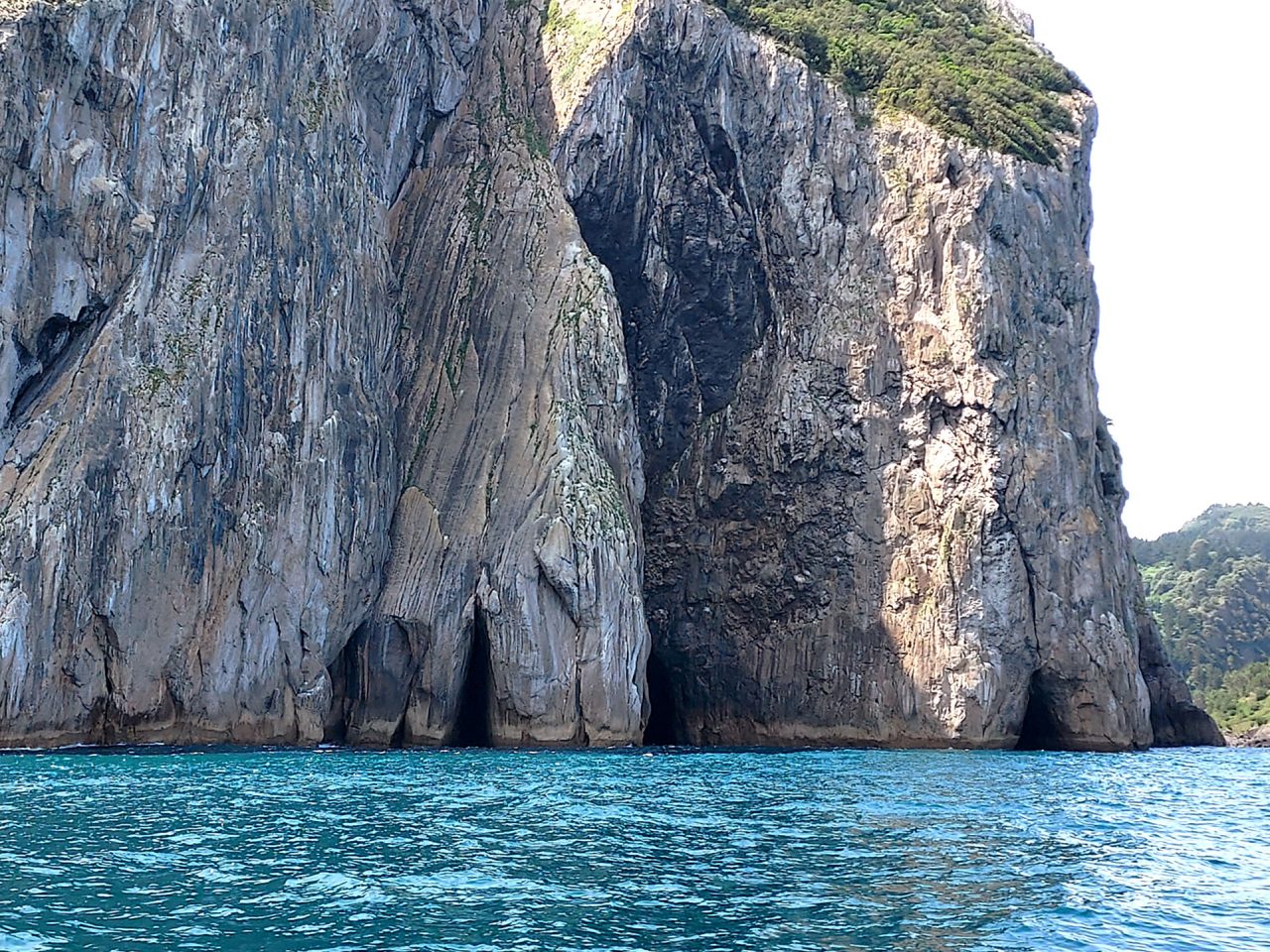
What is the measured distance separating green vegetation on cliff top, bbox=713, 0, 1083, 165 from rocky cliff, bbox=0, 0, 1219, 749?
182 centimetres

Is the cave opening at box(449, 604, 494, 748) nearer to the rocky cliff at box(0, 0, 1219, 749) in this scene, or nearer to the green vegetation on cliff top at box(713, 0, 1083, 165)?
the rocky cliff at box(0, 0, 1219, 749)

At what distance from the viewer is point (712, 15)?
60344 mm

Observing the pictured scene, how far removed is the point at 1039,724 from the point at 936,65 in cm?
3313

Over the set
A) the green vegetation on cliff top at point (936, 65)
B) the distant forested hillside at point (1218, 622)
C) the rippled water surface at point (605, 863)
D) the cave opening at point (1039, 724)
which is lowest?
the rippled water surface at point (605, 863)

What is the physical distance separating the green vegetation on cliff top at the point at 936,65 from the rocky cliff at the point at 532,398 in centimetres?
182

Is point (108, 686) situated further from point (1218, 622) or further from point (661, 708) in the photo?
point (1218, 622)

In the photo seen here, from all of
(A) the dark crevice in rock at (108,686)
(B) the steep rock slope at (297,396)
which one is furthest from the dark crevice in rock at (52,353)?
(A) the dark crevice in rock at (108,686)

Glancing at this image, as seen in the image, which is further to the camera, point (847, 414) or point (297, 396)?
point (847, 414)

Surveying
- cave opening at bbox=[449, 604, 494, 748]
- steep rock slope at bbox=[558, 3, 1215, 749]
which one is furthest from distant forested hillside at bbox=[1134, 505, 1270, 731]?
cave opening at bbox=[449, 604, 494, 748]

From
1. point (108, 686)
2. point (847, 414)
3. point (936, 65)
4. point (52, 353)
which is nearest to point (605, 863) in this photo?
point (108, 686)

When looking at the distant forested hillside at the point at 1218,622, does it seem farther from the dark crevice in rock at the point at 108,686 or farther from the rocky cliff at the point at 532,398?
the dark crevice in rock at the point at 108,686

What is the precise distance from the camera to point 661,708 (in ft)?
197

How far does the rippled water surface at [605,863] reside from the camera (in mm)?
13367

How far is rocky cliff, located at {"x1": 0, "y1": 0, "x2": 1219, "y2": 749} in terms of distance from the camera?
40.8 metres
